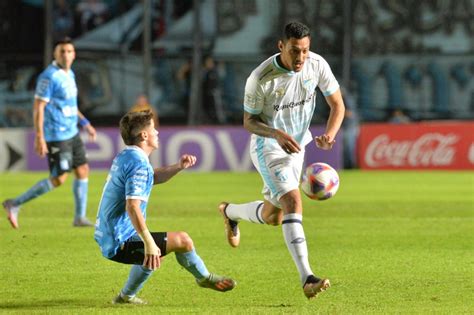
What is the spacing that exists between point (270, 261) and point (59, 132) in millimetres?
3980

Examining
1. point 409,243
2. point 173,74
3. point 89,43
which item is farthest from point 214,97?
point 409,243

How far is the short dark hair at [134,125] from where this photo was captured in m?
7.78

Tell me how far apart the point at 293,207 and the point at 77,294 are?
172cm

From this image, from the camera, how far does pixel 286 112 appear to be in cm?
923

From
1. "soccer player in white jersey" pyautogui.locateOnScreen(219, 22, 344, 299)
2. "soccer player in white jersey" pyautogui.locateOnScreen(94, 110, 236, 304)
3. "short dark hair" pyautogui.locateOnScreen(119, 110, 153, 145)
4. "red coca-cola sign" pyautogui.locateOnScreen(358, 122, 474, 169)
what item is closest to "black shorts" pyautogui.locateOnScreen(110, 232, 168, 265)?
"soccer player in white jersey" pyautogui.locateOnScreen(94, 110, 236, 304)

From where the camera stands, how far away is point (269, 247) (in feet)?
38.5

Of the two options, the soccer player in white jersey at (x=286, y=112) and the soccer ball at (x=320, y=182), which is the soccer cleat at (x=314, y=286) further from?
the soccer ball at (x=320, y=182)

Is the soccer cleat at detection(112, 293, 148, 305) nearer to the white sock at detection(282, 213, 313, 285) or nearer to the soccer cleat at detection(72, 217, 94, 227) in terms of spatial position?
the white sock at detection(282, 213, 313, 285)

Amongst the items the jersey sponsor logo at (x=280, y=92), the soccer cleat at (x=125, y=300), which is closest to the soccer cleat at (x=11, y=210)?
the jersey sponsor logo at (x=280, y=92)

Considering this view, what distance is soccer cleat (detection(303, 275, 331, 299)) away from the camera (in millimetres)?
7836

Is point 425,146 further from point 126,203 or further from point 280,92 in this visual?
point 126,203

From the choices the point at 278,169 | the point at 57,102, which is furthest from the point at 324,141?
the point at 57,102

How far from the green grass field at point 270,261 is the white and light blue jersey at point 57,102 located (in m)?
1.11

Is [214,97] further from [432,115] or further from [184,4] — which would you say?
[432,115]
